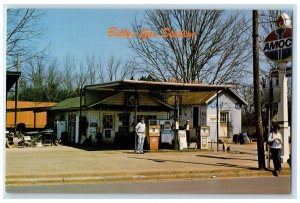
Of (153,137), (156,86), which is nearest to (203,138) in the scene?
(153,137)

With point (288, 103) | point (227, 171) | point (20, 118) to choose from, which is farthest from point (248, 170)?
point (20, 118)

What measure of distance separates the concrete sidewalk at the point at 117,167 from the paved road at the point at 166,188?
2.08ft

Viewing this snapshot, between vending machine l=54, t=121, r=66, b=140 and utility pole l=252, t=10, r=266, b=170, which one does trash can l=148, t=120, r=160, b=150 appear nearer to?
utility pole l=252, t=10, r=266, b=170

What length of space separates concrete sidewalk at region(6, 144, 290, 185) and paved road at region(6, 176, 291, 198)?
634mm

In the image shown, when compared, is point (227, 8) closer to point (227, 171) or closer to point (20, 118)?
point (227, 171)

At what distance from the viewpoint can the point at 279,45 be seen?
15703mm

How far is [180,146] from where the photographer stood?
74.7 ft

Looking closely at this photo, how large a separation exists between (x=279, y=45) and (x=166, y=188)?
6509 mm

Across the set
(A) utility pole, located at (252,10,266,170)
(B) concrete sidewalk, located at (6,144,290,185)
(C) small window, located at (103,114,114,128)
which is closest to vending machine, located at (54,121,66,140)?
(C) small window, located at (103,114,114,128)

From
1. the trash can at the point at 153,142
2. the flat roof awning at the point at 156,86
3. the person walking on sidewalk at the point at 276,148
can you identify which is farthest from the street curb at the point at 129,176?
the trash can at the point at 153,142

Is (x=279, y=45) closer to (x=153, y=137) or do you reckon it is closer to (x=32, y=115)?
(x=153, y=137)

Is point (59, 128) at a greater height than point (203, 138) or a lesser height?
greater

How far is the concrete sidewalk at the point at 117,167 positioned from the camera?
13203mm
